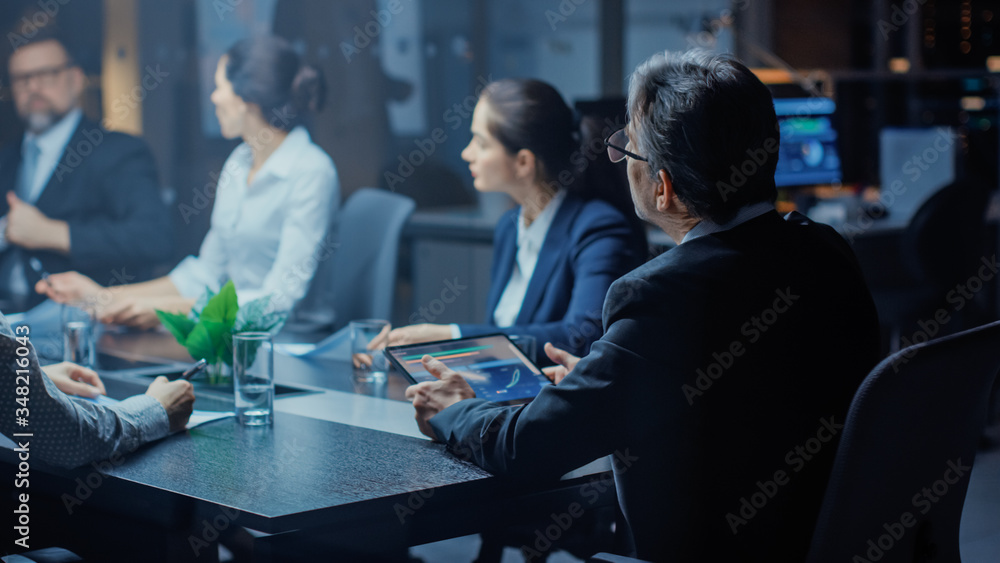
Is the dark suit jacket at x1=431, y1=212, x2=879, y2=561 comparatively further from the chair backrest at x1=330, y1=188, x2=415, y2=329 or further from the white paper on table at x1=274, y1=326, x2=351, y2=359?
the chair backrest at x1=330, y1=188, x2=415, y2=329

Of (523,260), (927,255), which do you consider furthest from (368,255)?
(927,255)

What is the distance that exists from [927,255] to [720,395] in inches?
135

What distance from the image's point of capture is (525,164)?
8.34ft

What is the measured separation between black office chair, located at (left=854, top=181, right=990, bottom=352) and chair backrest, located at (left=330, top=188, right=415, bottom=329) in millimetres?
2299

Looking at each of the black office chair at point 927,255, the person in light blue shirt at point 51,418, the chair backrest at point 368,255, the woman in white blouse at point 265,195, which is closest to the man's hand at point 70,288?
the woman in white blouse at point 265,195

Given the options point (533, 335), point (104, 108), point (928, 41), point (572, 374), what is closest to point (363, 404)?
point (533, 335)

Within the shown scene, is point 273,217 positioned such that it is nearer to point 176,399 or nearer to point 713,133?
point 176,399

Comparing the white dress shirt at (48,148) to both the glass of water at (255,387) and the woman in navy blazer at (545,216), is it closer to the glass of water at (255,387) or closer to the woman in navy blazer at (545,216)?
the woman in navy blazer at (545,216)

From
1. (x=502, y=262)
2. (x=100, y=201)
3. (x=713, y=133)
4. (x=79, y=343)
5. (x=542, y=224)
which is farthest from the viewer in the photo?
(x=100, y=201)

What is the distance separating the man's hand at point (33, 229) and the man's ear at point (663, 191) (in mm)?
2636

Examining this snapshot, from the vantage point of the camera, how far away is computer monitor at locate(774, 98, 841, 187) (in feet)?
15.5

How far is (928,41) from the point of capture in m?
6.82

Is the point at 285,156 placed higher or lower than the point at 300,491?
higher

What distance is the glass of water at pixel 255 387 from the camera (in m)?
1.66
